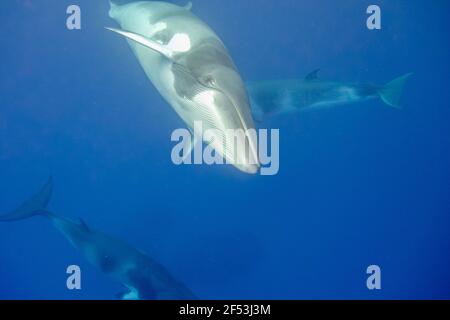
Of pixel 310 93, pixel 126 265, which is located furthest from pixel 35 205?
pixel 310 93

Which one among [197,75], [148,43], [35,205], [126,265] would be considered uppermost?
[148,43]

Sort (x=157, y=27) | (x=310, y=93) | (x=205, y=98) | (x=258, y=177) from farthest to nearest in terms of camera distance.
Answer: (x=258, y=177) < (x=310, y=93) < (x=157, y=27) < (x=205, y=98)

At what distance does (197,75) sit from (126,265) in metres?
3.50

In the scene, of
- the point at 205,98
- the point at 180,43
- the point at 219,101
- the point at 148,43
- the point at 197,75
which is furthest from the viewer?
the point at 180,43

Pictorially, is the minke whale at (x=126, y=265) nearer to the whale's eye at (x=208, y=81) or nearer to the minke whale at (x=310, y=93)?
the minke whale at (x=310, y=93)

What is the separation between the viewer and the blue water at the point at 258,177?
23.8ft

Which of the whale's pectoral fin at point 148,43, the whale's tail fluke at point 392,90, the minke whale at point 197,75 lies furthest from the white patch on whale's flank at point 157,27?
the whale's tail fluke at point 392,90

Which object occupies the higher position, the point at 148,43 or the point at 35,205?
the point at 148,43

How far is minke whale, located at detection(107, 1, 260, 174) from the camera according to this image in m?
3.04

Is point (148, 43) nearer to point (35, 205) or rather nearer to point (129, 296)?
point (129, 296)

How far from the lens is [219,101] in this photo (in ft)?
10.4

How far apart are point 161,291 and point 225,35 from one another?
14.2ft

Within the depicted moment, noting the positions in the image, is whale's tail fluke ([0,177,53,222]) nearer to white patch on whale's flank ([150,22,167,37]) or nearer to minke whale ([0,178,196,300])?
minke whale ([0,178,196,300])

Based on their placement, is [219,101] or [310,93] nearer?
[219,101]
